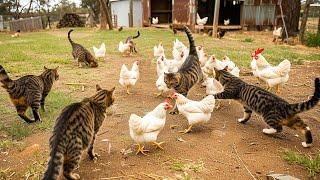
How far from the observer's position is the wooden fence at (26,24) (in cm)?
2897

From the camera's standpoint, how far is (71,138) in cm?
391

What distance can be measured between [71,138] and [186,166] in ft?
5.10

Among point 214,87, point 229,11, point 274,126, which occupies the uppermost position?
point 229,11

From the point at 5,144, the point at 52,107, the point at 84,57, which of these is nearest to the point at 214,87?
the point at 52,107

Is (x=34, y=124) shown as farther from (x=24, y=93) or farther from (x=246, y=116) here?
(x=246, y=116)

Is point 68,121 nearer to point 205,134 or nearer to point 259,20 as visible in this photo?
point 205,134

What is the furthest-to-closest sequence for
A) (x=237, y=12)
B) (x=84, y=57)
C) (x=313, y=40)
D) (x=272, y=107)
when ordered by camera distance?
1. (x=237, y=12)
2. (x=313, y=40)
3. (x=84, y=57)
4. (x=272, y=107)

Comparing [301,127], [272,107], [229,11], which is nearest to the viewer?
[301,127]

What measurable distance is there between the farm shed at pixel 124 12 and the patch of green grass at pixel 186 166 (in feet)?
88.1

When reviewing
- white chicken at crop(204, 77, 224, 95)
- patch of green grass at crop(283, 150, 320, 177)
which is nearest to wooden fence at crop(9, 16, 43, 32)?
white chicken at crop(204, 77, 224, 95)

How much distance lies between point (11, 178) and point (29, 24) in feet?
95.8

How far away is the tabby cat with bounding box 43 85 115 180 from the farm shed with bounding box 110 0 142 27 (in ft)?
88.1

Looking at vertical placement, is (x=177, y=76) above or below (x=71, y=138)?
above

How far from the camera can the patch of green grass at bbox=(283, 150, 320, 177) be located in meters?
4.40
